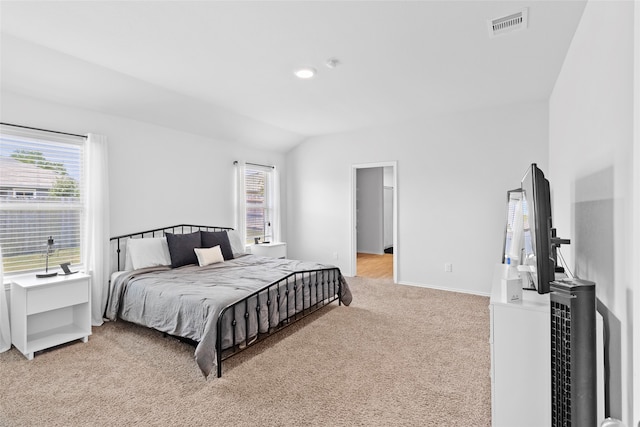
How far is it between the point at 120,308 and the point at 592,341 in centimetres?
386

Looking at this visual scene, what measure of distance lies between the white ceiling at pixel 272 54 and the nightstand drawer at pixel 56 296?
1.90 m

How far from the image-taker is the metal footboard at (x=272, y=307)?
8.70 ft

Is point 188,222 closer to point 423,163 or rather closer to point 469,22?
point 423,163

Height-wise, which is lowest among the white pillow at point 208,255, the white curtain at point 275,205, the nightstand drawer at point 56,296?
the nightstand drawer at point 56,296

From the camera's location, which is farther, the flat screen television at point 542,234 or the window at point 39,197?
the window at point 39,197

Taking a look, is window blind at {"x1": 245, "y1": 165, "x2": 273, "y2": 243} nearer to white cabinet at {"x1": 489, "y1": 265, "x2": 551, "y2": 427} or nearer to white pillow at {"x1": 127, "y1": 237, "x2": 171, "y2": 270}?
white pillow at {"x1": 127, "y1": 237, "x2": 171, "y2": 270}

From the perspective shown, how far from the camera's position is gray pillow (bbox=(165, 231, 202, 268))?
398cm

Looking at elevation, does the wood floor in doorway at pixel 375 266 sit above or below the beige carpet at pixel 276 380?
above

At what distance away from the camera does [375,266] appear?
700 cm

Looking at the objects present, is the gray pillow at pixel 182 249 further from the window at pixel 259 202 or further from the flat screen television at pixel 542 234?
the flat screen television at pixel 542 234

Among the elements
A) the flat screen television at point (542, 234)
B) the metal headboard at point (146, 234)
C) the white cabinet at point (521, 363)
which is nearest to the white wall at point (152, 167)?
the metal headboard at point (146, 234)

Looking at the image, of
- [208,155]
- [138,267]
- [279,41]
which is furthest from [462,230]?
[138,267]

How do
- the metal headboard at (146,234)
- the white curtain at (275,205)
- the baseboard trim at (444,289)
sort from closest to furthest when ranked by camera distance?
1. the metal headboard at (146,234)
2. the baseboard trim at (444,289)
3. the white curtain at (275,205)

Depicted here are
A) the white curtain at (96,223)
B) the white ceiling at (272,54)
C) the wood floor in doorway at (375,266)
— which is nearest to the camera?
the white ceiling at (272,54)
